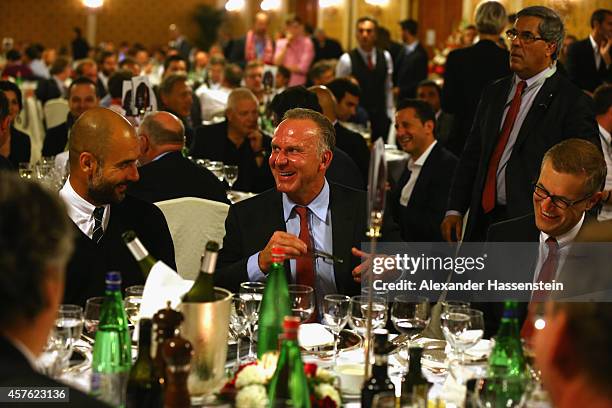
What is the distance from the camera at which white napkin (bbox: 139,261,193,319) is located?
211 cm

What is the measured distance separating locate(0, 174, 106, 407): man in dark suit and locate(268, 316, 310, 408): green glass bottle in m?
0.58

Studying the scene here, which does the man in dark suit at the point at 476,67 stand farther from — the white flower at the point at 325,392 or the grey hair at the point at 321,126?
the white flower at the point at 325,392

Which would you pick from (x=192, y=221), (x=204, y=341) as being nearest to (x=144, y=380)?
(x=204, y=341)

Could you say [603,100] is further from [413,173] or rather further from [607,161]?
[413,173]

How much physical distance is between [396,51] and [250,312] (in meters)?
9.59

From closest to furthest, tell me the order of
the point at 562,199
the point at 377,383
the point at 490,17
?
the point at 377,383 → the point at 562,199 → the point at 490,17

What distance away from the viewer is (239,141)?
21.3 ft

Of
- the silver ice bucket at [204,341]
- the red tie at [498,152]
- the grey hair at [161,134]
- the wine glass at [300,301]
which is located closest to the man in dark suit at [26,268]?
the silver ice bucket at [204,341]

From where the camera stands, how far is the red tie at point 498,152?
14.0 ft

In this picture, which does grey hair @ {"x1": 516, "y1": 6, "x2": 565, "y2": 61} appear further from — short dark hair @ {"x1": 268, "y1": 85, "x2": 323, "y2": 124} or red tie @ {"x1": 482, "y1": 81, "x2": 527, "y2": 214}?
short dark hair @ {"x1": 268, "y1": 85, "x2": 323, "y2": 124}

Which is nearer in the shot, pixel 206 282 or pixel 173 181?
pixel 206 282

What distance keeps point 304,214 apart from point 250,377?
1549 millimetres

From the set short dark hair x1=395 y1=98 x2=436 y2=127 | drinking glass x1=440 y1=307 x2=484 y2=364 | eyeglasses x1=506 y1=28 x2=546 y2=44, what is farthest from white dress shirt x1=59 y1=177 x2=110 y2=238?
short dark hair x1=395 y1=98 x2=436 y2=127

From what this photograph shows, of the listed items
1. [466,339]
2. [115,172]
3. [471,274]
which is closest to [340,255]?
[471,274]
